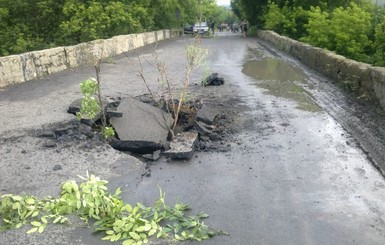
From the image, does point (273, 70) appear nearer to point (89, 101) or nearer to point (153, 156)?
point (89, 101)

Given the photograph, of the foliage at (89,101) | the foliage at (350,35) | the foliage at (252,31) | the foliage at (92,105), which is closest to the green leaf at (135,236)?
the foliage at (92,105)

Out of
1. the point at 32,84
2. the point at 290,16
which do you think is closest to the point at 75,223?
the point at 32,84

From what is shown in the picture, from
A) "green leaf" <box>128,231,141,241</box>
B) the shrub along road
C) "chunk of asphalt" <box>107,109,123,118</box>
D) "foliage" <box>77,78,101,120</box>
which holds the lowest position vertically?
the shrub along road

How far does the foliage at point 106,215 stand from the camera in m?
3.65

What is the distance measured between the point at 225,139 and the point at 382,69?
3630 mm

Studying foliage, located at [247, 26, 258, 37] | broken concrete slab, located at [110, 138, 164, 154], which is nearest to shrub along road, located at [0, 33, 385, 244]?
broken concrete slab, located at [110, 138, 164, 154]

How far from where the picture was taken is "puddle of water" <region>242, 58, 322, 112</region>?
8.88 metres

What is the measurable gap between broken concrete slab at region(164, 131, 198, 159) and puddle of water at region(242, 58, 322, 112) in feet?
9.53

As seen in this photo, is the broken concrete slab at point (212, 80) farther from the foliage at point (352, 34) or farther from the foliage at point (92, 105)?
the foliage at point (352, 34)

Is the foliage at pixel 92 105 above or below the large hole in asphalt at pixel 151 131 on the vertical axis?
above

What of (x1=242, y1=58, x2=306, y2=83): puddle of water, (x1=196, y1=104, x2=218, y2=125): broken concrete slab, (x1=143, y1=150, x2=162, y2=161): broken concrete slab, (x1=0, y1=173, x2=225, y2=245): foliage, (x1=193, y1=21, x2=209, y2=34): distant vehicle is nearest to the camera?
(x1=0, y1=173, x2=225, y2=245): foliage

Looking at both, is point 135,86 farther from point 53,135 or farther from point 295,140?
point 295,140

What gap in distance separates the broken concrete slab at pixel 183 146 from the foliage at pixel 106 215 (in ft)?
4.61

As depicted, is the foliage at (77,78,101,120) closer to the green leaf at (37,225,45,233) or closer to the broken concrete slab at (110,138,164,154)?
the broken concrete slab at (110,138,164,154)
